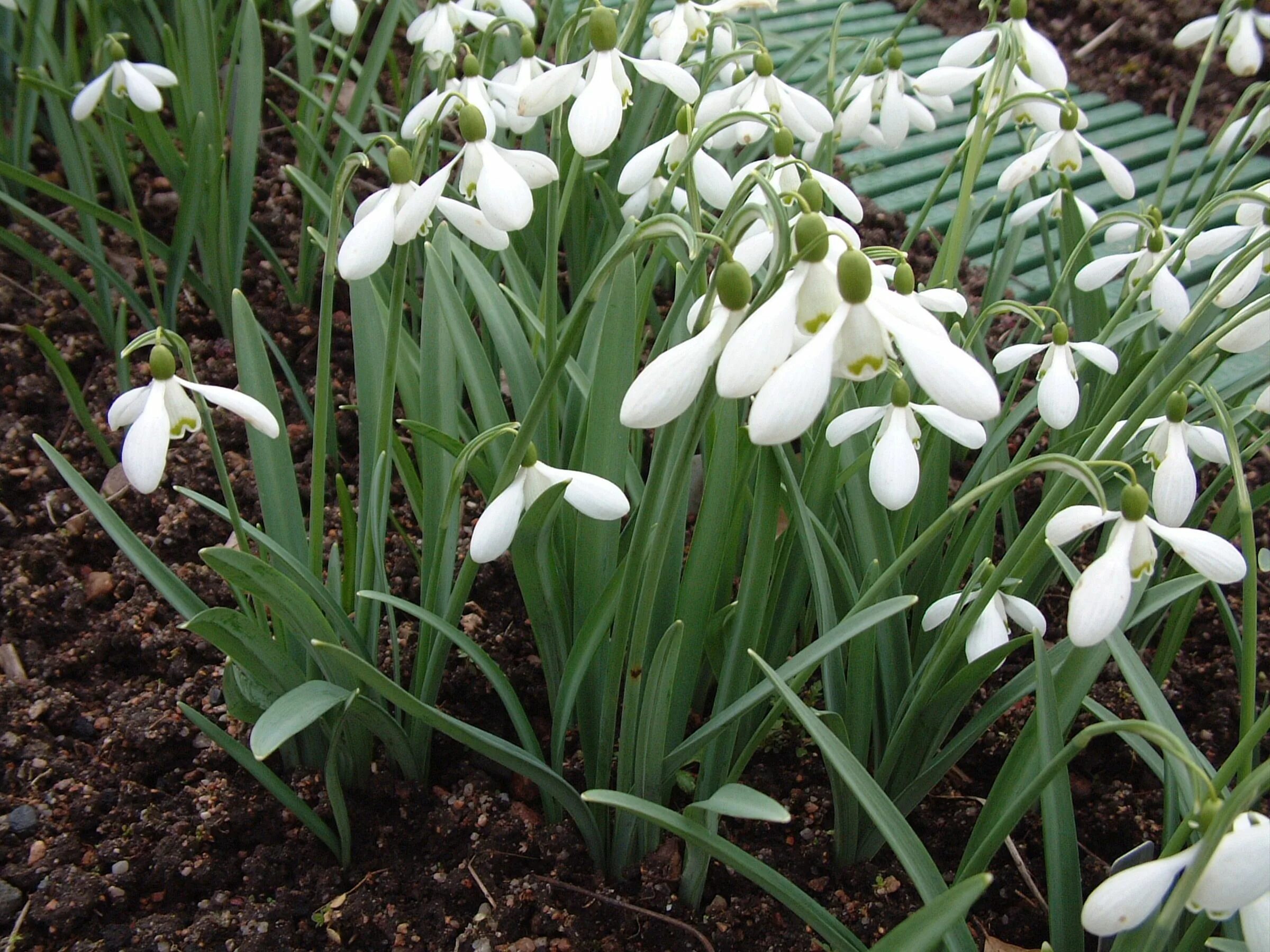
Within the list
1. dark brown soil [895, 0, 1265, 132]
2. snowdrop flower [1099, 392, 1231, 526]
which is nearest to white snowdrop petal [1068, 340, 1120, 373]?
snowdrop flower [1099, 392, 1231, 526]

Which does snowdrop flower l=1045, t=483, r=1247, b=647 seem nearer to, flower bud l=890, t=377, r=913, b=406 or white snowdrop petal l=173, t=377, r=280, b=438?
flower bud l=890, t=377, r=913, b=406

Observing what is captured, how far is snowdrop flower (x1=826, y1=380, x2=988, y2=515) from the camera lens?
1128 millimetres

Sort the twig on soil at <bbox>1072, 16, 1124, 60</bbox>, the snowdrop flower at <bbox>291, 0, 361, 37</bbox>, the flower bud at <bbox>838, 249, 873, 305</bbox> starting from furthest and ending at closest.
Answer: the twig on soil at <bbox>1072, 16, 1124, 60</bbox>, the snowdrop flower at <bbox>291, 0, 361, 37</bbox>, the flower bud at <bbox>838, 249, 873, 305</bbox>

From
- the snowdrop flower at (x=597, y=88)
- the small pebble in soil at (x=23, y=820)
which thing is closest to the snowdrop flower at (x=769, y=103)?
the snowdrop flower at (x=597, y=88)

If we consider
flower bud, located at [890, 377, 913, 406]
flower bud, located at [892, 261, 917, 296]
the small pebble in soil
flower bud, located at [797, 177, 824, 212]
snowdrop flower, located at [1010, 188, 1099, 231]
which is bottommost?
the small pebble in soil

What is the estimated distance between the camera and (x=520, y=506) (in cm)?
108

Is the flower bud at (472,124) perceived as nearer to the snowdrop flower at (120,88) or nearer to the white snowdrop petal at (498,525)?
the white snowdrop petal at (498,525)

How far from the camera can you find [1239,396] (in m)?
1.67

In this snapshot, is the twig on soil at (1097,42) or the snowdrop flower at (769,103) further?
the twig on soil at (1097,42)

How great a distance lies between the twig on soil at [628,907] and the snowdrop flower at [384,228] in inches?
29.9

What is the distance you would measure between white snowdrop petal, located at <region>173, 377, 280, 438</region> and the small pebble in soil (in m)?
0.72

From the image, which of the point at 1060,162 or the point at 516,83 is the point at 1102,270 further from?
the point at 516,83

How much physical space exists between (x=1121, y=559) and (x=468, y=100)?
2.83ft

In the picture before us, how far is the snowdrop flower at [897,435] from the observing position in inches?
44.4
